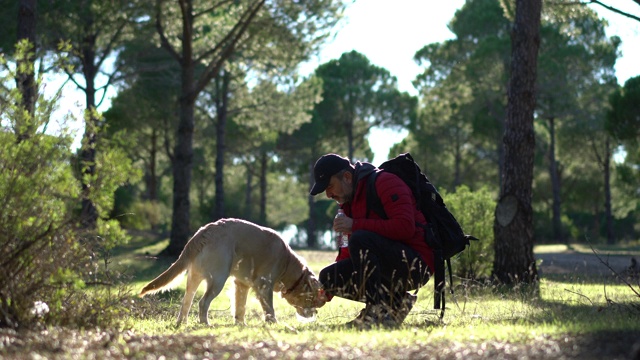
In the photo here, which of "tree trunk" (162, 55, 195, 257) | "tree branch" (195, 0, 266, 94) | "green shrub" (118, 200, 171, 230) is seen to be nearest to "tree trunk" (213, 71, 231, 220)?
"green shrub" (118, 200, 171, 230)

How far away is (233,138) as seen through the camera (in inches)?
1486

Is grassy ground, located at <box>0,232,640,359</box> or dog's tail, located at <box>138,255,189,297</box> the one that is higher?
dog's tail, located at <box>138,255,189,297</box>

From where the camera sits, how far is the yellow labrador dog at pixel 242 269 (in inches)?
255

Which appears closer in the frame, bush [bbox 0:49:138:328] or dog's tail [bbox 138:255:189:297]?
bush [bbox 0:49:138:328]

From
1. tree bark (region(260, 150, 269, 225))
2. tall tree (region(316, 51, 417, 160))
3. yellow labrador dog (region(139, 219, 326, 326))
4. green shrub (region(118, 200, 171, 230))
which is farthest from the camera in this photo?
tall tree (region(316, 51, 417, 160))

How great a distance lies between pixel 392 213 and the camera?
572cm

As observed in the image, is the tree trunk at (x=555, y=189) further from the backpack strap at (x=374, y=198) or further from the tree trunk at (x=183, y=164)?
the backpack strap at (x=374, y=198)

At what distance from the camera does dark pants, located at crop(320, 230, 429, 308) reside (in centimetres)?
576

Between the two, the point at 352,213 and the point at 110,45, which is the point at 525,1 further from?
the point at 110,45

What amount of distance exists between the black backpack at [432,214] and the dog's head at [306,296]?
1.15 metres

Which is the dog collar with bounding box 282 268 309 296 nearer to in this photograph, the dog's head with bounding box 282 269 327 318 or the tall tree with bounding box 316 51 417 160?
the dog's head with bounding box 282 269 327 318

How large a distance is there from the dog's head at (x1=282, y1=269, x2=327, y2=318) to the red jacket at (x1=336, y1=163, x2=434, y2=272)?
100 cm

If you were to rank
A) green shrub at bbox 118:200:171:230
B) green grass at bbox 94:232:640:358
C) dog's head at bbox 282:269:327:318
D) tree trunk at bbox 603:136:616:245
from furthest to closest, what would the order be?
tree trunk at bbox 603:136:616:245 → green shrub at bbox 118:200:171:230 → dog's head at bbox 282:269:327:318 → green grass at bbox 94:232:640:358

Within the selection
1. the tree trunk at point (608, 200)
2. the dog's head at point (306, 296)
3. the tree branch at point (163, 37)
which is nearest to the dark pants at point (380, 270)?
the dog's head at point (306, 296)
